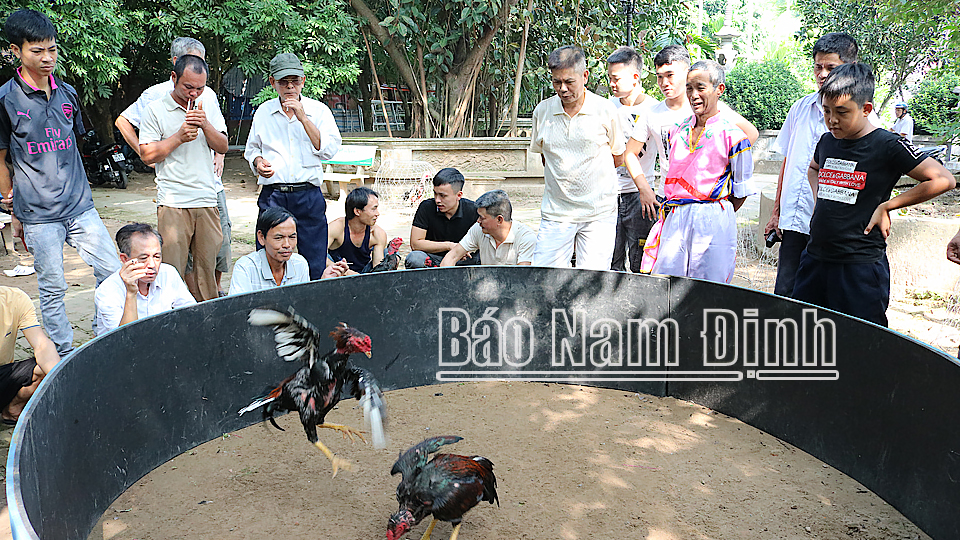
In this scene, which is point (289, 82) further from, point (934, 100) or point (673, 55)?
point (934, 100)

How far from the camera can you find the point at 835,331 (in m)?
3.44

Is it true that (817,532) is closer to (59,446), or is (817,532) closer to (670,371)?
(670,371)

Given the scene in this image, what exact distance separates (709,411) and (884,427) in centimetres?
113

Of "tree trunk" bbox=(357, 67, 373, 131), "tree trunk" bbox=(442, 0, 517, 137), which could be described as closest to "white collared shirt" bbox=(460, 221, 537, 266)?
"tree trunk" bbox=(442, 0, 517, 137)

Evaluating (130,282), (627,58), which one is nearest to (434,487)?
(130,282)

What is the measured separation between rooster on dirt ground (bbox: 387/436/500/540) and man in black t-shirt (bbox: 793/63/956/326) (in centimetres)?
197

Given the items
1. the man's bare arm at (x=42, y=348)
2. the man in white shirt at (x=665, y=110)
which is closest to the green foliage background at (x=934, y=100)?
the man in white shirt at (x=665, y=110)

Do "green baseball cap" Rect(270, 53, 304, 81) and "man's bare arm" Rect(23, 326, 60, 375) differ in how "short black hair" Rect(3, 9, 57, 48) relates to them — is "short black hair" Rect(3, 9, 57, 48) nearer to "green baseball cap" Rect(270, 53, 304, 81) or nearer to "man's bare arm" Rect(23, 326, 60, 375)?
"green baseball cap" Rect(270, 53, 304, 81)

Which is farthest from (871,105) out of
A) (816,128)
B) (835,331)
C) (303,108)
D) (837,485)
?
(303,108)

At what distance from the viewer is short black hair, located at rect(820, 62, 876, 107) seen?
Answer: 3.32 m

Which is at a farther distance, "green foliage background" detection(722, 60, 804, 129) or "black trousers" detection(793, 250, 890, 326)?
"green foliage background" detection(722, 60, 804, 129)

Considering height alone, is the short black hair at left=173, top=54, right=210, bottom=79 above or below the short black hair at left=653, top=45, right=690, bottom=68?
below

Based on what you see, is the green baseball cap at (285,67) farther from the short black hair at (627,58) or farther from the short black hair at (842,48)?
the short black hair at (842,48)

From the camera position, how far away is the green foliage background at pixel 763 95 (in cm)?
1845
